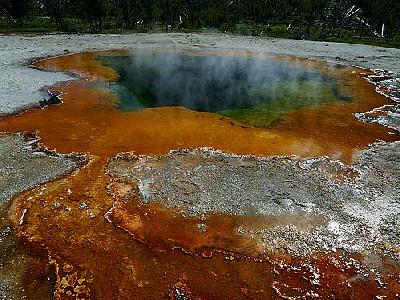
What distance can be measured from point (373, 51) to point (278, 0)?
38.8 meters

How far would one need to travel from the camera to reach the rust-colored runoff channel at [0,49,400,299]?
1063cm

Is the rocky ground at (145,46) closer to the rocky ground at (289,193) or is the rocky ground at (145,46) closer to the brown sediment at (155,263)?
the rocky ground at (289,193)

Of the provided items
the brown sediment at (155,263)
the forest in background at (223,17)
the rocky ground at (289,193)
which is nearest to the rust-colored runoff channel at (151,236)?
the brown sediment at (155,263)

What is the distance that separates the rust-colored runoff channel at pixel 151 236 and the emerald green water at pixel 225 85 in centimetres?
456

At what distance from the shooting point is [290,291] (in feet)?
34.8

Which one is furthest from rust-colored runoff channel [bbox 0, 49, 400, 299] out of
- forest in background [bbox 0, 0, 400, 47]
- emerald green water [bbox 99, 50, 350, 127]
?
forest in background [bbox 0, 0, 400, 47]

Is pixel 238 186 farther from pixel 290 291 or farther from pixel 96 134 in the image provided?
pixel 96 134

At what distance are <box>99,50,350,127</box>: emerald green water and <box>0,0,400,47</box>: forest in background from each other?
87.9 feet

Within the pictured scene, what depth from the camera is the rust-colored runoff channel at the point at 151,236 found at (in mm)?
10633

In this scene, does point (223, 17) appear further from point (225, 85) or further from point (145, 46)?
point (225, 85)

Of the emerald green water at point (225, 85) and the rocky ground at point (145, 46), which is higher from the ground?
the rocky ground at point (145, 46)

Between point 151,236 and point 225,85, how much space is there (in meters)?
20.8

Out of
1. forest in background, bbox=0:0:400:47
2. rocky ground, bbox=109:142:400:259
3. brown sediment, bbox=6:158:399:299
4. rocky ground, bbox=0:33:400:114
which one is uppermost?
forest in background, bbox=0:0:400:47

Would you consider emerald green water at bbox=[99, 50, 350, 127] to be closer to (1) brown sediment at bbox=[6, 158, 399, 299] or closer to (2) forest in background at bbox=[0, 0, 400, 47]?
(1) brown sediment at bbox=[6, 158, 399, 299]
